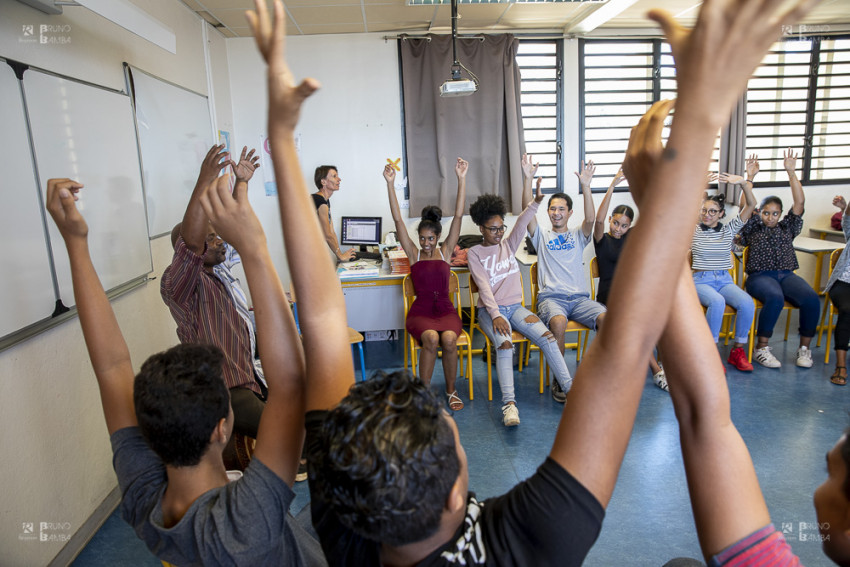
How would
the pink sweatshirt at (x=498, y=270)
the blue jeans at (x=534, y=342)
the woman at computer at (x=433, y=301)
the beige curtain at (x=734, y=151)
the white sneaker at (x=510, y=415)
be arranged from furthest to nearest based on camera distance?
the beige curtain at (x=734, y=151), the pink sweatshirt at (x=498, y=270), the woman at computer at (x=433, y=301), the blue jeans at (x=534, y=342), the white sneaker at (x=510, y=415)

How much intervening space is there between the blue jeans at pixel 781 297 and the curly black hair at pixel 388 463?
174 inches

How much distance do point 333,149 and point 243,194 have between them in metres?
4.82

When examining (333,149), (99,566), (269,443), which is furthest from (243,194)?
(333,149)

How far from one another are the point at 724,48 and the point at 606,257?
3763 millimetres

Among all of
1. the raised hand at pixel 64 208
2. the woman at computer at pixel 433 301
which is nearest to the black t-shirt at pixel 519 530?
the raised hand at pixel 64 208

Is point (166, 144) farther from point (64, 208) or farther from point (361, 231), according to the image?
point (64, 208)

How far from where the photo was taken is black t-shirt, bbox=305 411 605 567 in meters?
0.54

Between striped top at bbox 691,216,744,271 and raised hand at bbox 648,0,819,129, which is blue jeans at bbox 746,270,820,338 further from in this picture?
raised hand at bbox 648,0,819,129

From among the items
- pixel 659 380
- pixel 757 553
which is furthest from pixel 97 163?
pixel 659 380

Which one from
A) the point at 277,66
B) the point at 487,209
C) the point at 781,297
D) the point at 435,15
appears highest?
the point at 435,15

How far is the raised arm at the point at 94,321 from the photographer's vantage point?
3.39ft

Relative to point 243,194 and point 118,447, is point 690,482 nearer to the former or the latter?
point 243,194

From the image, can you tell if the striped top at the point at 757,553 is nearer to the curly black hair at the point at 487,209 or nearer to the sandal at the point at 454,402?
the sandal at the point at 454,402

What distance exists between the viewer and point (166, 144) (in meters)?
3.64
